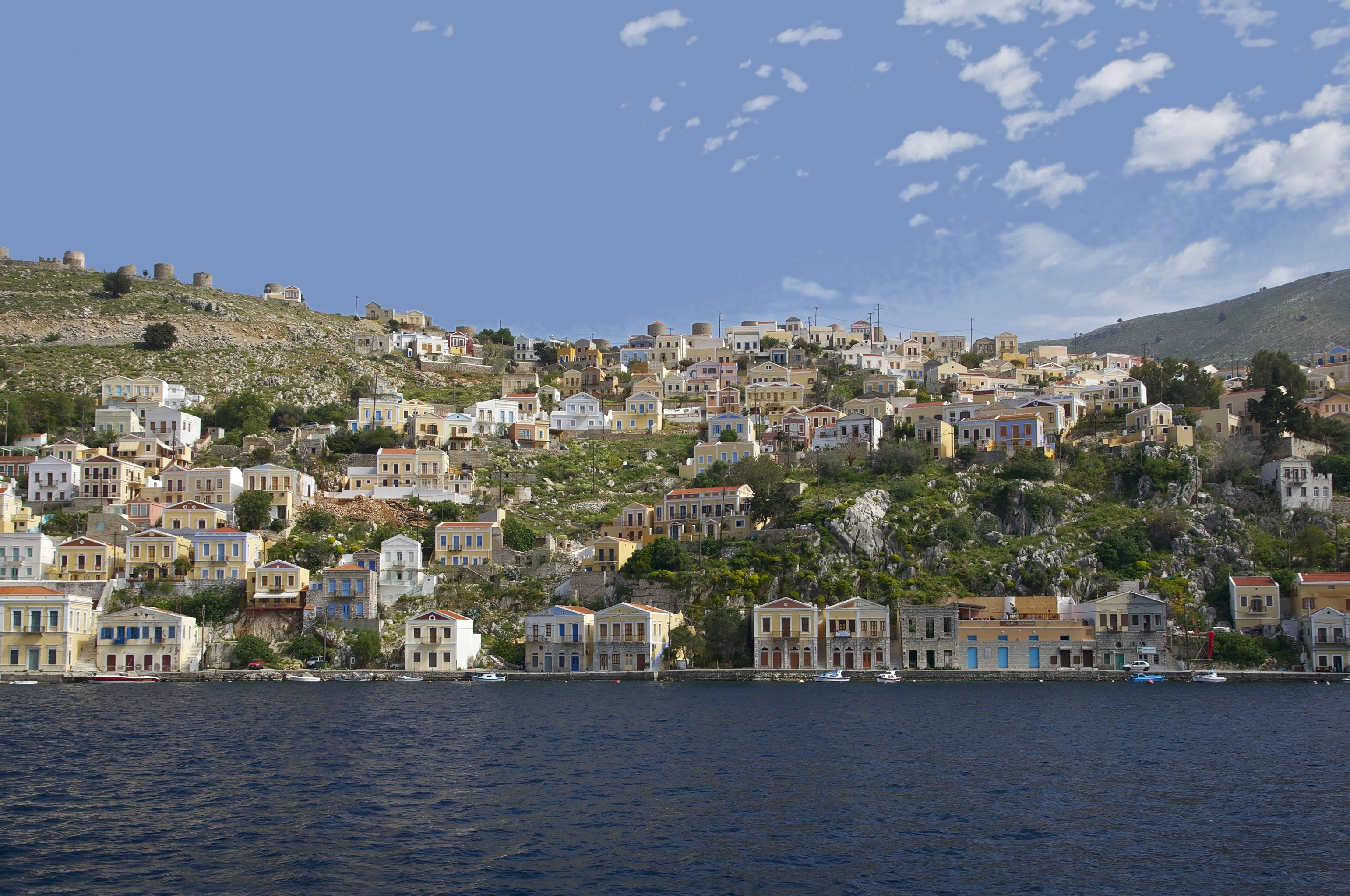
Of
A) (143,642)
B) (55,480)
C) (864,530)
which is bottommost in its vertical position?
(143,642)

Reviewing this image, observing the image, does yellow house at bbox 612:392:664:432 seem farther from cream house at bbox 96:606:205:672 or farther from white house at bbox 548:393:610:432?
cream house at bbox 96:606:205:672

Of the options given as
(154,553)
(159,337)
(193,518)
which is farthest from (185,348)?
(154,553)

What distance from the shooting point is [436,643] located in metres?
73.5

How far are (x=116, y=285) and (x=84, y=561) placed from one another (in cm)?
6803

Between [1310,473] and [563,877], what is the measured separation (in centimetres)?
7259

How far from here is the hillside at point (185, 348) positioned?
116 m

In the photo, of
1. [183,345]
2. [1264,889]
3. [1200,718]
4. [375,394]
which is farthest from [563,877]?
[183,345]

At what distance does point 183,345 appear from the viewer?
125312 mm

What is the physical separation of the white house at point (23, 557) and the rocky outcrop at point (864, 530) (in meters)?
50.2

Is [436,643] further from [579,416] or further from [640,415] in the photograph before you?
[640,415]

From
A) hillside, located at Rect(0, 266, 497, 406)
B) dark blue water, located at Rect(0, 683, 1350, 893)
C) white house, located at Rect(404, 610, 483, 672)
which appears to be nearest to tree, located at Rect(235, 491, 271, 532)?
white house, located at Rect(404, 610, 483, 672)

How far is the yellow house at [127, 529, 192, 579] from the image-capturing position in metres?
79.2

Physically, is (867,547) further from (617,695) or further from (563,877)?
(563,877)

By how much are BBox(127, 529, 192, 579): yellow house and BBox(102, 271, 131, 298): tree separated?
219 feet
